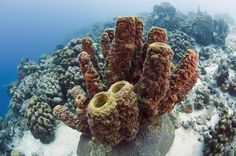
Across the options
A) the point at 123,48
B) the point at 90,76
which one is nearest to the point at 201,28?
the point at 123,48

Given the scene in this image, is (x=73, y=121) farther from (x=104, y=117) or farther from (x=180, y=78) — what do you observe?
(x=180, y=78)

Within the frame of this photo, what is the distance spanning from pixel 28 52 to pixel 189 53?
57562 mm

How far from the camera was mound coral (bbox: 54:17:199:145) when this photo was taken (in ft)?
10.9

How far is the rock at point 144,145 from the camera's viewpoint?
4055 millimetres

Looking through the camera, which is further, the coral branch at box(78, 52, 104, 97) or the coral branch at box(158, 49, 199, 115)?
the coral branch at box(78, 52, 104, 97)

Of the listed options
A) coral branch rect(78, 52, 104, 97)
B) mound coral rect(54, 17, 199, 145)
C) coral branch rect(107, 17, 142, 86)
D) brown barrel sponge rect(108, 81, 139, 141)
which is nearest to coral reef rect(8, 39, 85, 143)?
mound coral rect(54, 17, 199, 145)

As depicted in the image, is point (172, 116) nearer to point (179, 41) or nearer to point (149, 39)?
point (149, 39)

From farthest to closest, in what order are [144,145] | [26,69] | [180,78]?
[26,69]
[144,145]
[180,78]

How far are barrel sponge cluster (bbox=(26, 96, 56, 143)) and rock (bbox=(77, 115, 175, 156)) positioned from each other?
2.33 meters

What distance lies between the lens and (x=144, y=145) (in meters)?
4.12

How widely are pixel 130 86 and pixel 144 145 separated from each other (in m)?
1.17

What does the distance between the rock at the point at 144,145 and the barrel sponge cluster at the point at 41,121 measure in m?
2.33

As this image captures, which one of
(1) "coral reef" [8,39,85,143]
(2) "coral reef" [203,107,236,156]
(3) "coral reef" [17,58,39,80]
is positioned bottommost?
(2) "coral reef" [203,107,236,156]

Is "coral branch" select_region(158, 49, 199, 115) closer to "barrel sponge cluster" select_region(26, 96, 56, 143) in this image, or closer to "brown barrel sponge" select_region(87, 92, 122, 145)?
"brown barrel sponge" select_region(87, 92, 122, 145)
